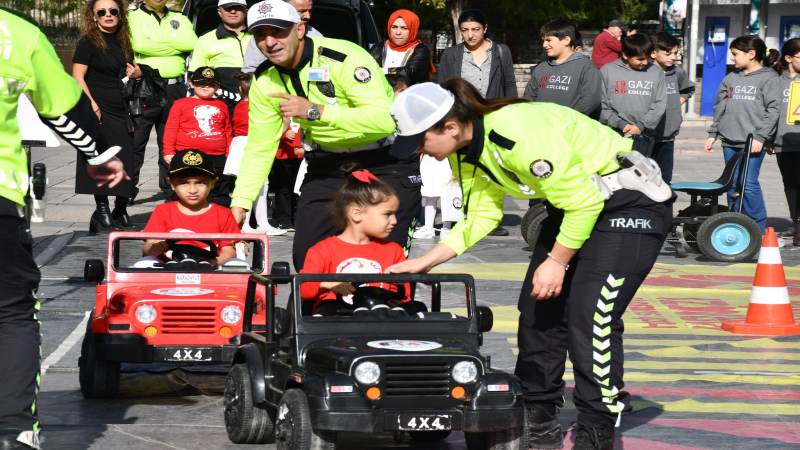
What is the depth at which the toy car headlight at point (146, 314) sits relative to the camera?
7914 mm

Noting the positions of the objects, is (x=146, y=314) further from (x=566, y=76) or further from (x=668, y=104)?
(x=668, y=104)

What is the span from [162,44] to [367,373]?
395 inches

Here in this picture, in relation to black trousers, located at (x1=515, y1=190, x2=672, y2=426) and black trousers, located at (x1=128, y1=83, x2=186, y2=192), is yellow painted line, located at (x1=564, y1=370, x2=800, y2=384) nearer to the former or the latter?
black trousers, located at (x1=515, y1=190, x2=672, y2=426)

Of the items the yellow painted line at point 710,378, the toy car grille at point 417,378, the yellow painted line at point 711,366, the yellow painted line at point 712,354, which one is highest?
the toy car grille at point 417,378

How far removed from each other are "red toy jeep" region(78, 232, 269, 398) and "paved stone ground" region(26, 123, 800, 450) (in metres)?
0.24

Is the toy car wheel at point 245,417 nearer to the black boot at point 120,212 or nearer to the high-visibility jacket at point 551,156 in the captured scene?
the high-visibility jacket at point 551,156

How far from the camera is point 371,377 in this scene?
6.02m

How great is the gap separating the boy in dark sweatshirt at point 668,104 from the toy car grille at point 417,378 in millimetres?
8894

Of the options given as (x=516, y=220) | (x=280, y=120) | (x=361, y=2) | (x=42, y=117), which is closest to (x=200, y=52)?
(x=361, y=2)

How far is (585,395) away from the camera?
656 centimetres

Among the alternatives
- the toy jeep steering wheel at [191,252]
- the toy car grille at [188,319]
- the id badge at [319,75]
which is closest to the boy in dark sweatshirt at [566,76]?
the toy jeep steering wheel at [191,252]

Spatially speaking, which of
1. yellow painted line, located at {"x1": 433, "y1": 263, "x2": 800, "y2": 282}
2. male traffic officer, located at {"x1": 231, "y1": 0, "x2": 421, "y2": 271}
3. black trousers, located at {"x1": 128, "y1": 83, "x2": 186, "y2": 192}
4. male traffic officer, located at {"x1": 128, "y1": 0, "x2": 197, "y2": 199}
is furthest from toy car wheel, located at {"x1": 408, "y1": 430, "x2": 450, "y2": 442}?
black trousers, located at {"x1": 128, "y1": 83, "x2": 186, "y2": 192}

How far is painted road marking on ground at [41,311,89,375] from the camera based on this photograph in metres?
8.82

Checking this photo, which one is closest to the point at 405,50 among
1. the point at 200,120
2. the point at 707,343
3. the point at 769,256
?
the point at 200,120
